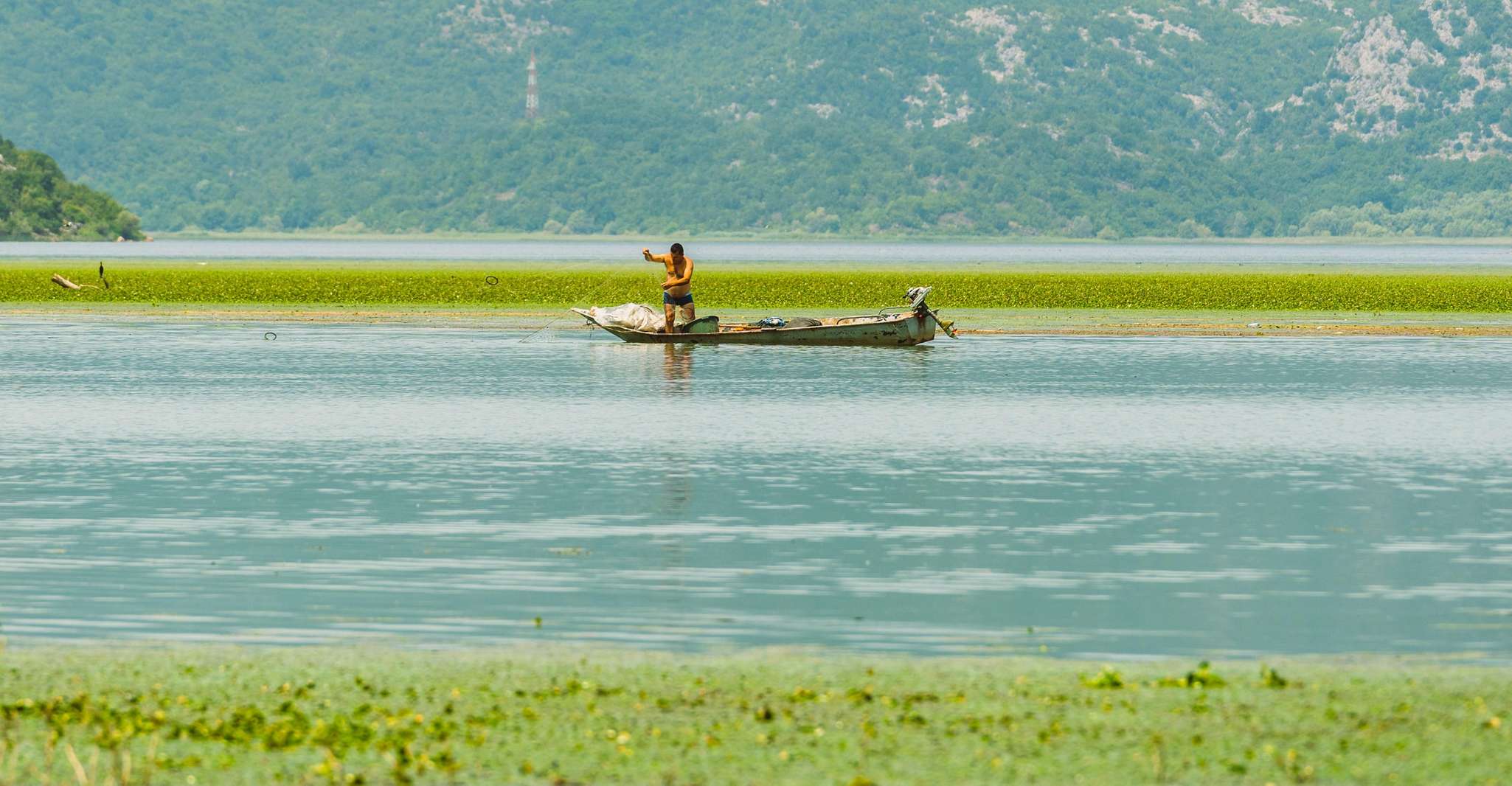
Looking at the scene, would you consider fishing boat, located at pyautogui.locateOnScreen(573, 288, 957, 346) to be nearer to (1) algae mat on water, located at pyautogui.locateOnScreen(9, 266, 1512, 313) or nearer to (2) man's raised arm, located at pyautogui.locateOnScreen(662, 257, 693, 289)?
(2) man's raised arm, located at pyautogui.locateOnScreen(662, 257, 693, 289)

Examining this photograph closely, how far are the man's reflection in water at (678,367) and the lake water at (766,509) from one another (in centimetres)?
50

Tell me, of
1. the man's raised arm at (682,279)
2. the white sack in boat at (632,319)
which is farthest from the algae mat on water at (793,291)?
the man's raised arm at (682,279)

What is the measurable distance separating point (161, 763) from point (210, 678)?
2.35 m

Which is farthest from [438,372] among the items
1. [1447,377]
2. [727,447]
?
[1447,377]

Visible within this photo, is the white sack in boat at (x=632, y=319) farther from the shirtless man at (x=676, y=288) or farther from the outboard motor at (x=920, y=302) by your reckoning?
the outboard motor at (x=920, y=302)

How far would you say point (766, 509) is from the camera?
2433 centimetres

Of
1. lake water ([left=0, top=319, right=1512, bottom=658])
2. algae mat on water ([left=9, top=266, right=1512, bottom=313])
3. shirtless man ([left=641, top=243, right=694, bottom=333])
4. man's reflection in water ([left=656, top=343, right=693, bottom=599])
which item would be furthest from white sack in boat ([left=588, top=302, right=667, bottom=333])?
man's reflection in water ([left=656, top=343, right=693, bottom=599])

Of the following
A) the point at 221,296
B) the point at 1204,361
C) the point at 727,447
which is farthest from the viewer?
the point at 221,296

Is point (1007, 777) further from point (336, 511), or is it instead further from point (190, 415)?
point (190, 415)

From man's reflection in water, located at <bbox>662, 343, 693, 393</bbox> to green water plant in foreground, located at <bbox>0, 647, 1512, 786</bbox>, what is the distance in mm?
25869

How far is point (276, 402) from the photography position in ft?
126

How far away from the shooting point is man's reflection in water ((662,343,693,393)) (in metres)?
42.5

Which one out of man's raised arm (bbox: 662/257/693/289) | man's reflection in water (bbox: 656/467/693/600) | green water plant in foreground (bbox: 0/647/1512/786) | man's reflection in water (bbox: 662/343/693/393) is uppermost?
man's raised arm (bbox: 662/257/693/289)

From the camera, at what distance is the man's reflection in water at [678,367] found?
42.5 meters
